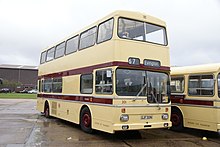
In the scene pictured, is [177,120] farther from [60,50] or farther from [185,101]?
[60,50]

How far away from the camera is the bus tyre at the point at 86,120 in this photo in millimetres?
9945

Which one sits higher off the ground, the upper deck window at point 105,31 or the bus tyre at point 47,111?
the upper deck window at point 105,31

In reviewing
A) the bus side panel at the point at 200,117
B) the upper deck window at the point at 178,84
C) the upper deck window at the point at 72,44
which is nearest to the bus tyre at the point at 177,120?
the bus side panel at the point at 200,117

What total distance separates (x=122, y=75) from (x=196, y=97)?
3.39 m

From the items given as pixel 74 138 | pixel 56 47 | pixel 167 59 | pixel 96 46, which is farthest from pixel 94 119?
pixel 56 47

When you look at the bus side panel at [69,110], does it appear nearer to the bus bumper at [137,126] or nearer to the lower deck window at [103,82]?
the lower deck window at [103,82]

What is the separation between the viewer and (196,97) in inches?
400

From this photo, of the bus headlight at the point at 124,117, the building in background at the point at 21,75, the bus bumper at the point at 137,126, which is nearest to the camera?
the bus bumper at the point at 137,126

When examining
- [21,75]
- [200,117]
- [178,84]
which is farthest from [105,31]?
[21,75]

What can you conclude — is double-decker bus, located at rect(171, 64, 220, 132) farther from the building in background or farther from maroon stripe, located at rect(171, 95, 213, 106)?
the building in background

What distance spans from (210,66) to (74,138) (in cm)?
542

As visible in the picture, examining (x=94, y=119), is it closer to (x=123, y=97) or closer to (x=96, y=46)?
(x=123, y=97)

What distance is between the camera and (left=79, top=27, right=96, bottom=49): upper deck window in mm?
10057

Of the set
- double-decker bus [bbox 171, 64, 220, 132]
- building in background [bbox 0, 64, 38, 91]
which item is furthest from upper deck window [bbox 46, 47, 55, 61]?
building in background [bbox 0, 64, 38, 91]
